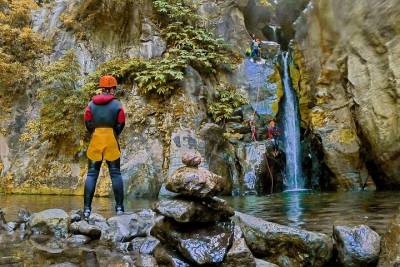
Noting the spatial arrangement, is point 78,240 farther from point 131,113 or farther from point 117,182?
point 131,113

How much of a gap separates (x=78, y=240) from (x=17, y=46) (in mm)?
15253

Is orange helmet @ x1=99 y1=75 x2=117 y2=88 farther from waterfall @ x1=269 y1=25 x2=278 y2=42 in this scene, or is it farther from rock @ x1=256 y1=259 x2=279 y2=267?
waterfall @ x1=269 y1=25 x2=278 y2=42

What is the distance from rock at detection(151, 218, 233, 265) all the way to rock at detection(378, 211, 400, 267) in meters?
1.56

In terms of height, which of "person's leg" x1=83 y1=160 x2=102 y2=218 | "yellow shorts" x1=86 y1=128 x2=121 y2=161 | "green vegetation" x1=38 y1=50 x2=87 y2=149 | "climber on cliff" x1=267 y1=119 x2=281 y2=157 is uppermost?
"green vegetation" x1=38 y1=50 x2=87 y2=149

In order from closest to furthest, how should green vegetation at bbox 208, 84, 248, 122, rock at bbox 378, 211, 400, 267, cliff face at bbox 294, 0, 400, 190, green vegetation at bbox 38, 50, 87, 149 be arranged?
rock at bbox 378, 211, 400, 267
cliff face at bbox 294, 0, 400, 190
green vegetation at bbox 38, 50, 87, 149
green vegetation at bbox 208, 84, 248, 122

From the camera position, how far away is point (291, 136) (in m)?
16.4

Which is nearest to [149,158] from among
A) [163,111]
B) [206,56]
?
[163,111]

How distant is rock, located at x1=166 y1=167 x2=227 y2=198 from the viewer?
488 centimetres

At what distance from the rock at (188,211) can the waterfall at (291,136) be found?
10.5m

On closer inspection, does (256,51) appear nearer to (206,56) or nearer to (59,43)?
(206,56)

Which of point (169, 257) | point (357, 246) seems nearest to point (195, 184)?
point (169, 257)

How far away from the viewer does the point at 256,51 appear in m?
19.0

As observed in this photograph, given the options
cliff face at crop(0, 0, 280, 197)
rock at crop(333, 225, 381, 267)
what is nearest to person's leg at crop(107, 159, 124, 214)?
rock at crop(333, 225, 381, 267)

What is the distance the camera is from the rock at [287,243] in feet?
15.4
